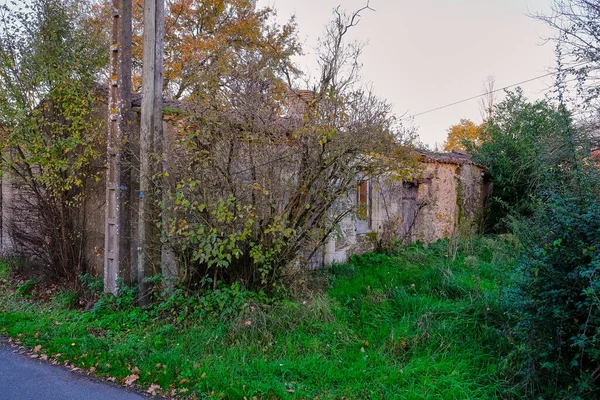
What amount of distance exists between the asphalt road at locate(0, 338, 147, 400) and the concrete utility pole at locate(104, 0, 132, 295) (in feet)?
6.88

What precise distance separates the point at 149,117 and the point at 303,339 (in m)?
4.03

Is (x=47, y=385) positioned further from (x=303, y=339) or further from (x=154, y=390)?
(x=303, y=339)

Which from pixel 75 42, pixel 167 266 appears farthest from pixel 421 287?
pixel 75 42

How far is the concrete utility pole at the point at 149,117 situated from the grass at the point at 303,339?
88 cm

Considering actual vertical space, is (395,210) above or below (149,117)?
below

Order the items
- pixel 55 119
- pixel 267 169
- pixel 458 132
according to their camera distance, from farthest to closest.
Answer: pixel 458 132, pixel 55 119, pixel 267 169

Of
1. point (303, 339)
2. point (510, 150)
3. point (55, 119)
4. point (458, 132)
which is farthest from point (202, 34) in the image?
point (458, 132)

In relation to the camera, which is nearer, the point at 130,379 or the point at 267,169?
the point at 130,379

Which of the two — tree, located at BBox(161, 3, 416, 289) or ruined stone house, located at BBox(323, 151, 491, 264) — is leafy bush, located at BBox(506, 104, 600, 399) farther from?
ruined stone house, located at BBox(323, 151, 491, 264)

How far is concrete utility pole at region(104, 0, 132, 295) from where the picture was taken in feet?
20.9

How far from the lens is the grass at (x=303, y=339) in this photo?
383cm

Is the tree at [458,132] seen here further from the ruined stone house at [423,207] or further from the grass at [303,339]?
the grass at [303,339]

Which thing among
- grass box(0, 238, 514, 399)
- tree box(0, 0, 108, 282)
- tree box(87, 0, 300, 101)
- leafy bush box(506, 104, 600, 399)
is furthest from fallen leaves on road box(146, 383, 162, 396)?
tree box(87, 0, 300, 101)

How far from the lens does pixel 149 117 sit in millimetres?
6051
